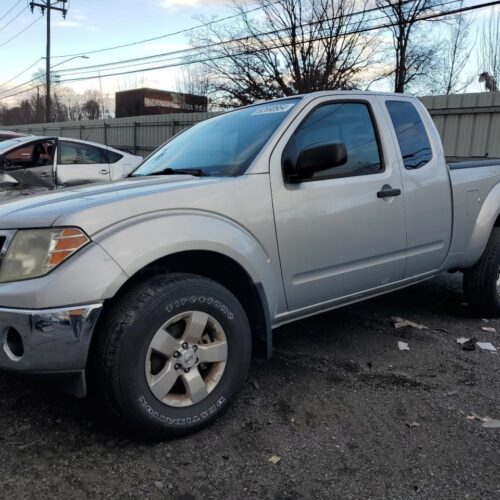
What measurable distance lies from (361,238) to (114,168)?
21.7 feet

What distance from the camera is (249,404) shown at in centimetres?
321

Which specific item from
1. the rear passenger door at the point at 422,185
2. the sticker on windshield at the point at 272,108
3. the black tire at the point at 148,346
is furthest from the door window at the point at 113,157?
the black tire at the point at 148,346

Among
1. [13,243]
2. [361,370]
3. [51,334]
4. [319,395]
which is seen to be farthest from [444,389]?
[13,243]

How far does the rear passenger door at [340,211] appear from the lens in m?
3.21

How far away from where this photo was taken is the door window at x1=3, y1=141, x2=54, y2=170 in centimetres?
796

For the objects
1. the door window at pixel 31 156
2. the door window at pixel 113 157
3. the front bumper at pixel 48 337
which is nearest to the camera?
the front bumper at pixel 48 337

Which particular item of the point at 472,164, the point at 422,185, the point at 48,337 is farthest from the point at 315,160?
the point at 472,164

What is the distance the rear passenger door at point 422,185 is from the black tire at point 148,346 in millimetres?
1715

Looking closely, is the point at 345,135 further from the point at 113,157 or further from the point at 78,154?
the point at 113,157

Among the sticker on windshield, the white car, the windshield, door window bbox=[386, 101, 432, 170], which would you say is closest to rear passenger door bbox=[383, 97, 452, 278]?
door window bbox=[386, 101, 432, 170]

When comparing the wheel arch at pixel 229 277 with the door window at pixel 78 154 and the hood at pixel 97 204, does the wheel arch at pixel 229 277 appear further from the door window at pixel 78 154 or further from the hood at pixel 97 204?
the door window at pixel 78 154

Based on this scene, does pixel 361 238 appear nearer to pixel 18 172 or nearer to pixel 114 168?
pixel 18 172

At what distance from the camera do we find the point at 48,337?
2.37 meters

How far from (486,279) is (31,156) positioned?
672 centimetres
